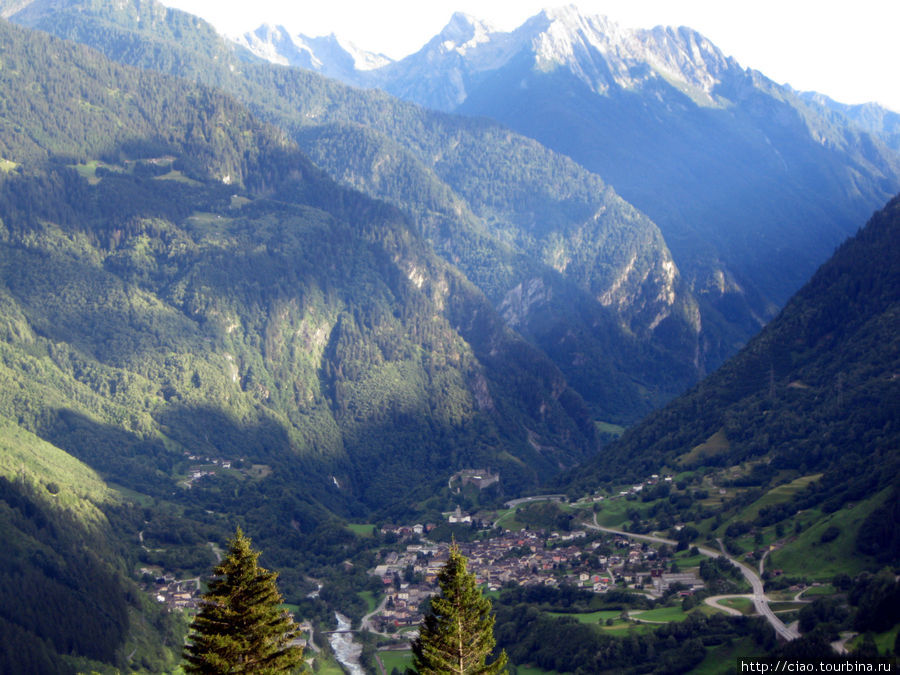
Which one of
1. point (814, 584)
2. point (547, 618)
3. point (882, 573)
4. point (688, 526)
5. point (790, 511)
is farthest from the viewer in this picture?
point (688, 526)

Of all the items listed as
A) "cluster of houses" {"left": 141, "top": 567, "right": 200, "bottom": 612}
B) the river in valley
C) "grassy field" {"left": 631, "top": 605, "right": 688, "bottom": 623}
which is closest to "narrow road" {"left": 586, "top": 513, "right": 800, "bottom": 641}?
"grassy field" {"left": 631, "top": 605, "right": 688, "bottom": 623}

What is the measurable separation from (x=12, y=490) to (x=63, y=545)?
13192 millimetres

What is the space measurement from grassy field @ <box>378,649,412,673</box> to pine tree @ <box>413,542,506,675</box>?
87944 millimetres

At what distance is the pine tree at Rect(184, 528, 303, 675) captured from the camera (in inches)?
2250

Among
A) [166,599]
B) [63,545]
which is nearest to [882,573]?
[166,599]

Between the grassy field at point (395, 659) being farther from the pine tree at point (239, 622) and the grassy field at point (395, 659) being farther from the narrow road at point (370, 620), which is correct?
the pine tree at point (239, 622)

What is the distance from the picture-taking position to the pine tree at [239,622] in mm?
57156

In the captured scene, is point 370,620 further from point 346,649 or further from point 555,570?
point 555,570

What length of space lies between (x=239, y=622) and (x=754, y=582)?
106m

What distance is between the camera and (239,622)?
57.5m

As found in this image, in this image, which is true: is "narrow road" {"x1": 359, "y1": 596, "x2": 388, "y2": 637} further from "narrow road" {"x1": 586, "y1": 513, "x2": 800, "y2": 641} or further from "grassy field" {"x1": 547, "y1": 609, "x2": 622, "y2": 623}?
"narrow road" {"x1": 586, "y1": 513, "x2": 800, "y2": 641}

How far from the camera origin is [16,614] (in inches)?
5635

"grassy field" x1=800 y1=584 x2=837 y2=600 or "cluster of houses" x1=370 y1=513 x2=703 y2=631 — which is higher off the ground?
"cluster of houses" x1=370 y1=513 x2=703 y2=631

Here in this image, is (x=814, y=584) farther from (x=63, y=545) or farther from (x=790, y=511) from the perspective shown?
(x=63, y=545)
